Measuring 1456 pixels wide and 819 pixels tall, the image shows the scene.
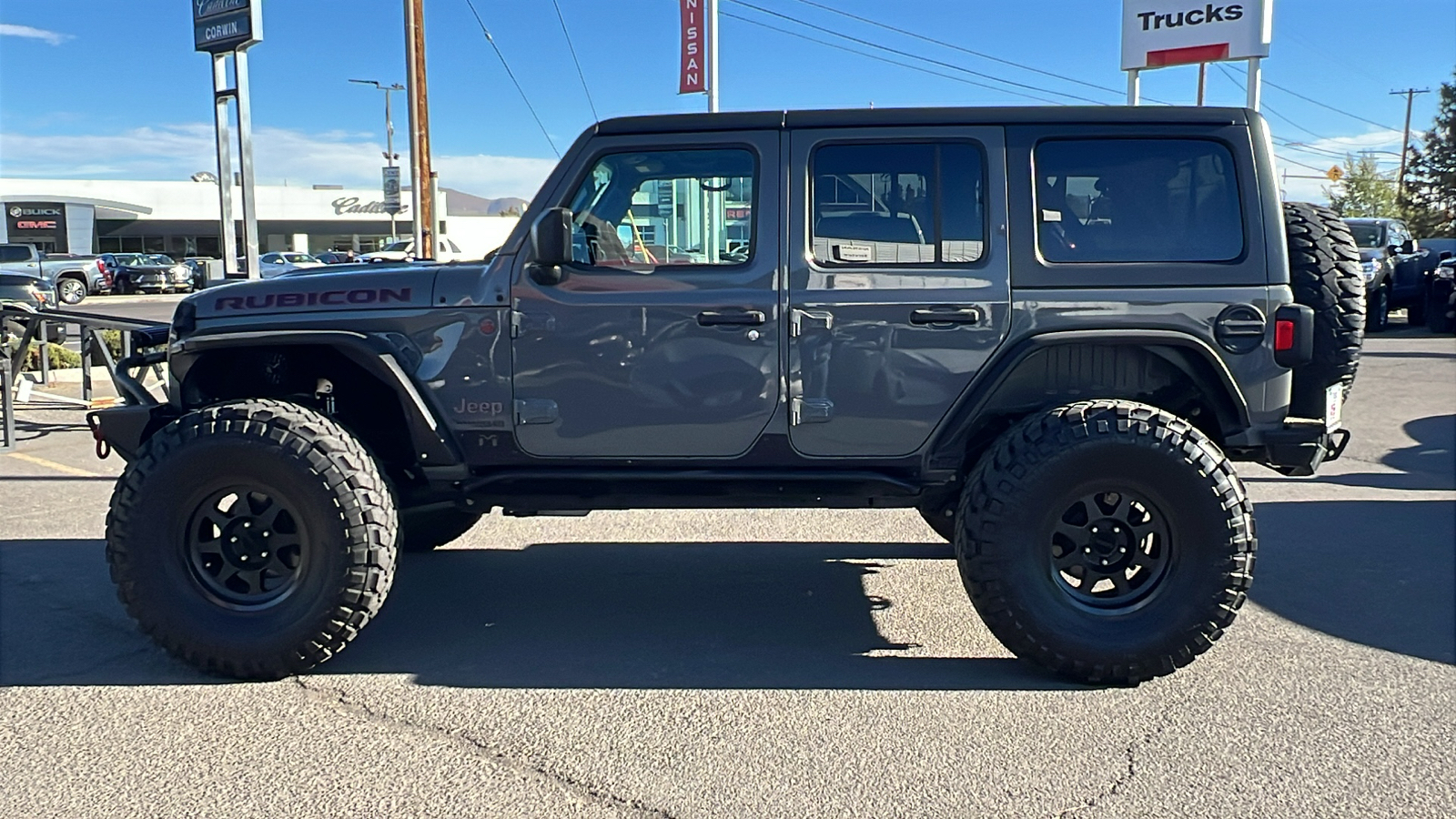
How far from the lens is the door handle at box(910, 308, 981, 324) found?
4152 mm

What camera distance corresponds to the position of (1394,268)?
67.7 feet

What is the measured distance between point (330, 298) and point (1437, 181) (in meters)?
49.4

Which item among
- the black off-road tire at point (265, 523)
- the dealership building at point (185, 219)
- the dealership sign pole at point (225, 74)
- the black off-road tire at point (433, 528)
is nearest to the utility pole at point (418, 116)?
the dealership sign pole at point (225, 74)

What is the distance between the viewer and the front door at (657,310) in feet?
13.9

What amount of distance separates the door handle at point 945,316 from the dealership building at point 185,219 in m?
47.8

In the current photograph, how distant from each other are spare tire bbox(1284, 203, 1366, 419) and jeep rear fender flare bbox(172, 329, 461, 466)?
3211 mm

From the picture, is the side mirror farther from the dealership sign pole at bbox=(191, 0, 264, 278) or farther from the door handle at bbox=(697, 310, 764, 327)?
the dealership sign pole at bbox=(191, 0, 264, 278)

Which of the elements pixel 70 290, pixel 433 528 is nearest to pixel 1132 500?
pixel 433 528

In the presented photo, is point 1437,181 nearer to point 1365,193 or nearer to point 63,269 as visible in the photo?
point 1365,193

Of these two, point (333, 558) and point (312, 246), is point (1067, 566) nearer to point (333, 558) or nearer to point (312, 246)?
point (333, 558)

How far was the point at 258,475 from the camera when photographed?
4129 millimetres

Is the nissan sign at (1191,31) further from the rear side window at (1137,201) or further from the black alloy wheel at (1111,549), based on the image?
the black alloy wheel at (1111,549)

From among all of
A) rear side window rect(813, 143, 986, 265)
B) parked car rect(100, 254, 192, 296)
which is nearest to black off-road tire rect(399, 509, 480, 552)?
rear side window rect(813, 143, 986, 265)

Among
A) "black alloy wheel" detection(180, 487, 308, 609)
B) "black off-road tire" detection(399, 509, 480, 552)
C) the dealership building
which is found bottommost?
"black off-road tire" detection(399, 509, 480, 552)
